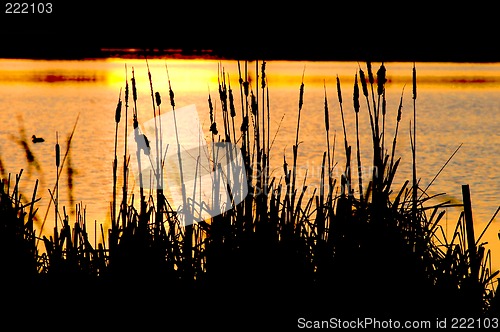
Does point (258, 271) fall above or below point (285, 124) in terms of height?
above

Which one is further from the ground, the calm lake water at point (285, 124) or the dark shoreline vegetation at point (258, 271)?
the dark shoreline vegetation at point (258, 271)

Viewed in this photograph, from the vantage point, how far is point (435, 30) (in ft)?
114

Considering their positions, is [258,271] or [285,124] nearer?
[258,271]

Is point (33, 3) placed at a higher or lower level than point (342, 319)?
higher

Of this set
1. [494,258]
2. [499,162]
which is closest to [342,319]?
[494,258]

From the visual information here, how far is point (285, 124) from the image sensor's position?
1295 centimetres

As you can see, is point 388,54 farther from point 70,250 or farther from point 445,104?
point 70,250

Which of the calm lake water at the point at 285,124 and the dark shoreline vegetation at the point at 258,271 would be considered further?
the calm lake water at the point at 285,124

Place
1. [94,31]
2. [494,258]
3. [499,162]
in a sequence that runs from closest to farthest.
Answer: [494,258] < [499,162] < [94,31]

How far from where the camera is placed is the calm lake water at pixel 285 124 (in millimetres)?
6559

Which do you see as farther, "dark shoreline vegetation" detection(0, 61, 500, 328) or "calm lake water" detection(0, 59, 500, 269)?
"calm lake water" detection(0, 59, 500, 269)

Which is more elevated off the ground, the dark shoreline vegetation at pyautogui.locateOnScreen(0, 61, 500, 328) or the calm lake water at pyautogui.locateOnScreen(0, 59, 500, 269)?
the dark shoreline vegetation at pyautogui.locateOnScreen(0, 61, 500, 328)

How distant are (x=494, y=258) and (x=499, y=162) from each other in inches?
150

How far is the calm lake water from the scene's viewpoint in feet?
21.5
